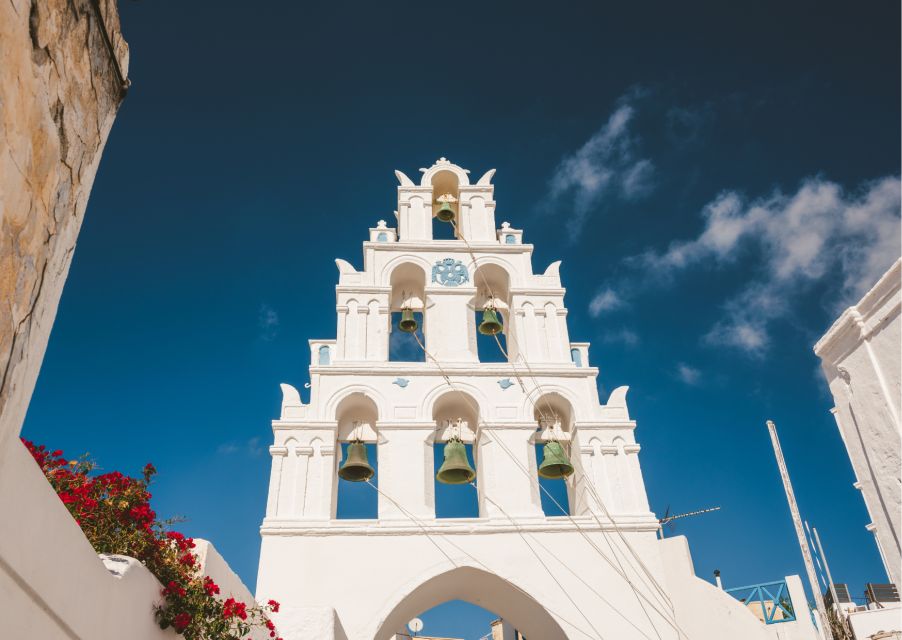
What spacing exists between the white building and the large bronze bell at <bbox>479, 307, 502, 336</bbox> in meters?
7.89

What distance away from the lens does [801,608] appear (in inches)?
353

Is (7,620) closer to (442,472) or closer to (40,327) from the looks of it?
(40,327)

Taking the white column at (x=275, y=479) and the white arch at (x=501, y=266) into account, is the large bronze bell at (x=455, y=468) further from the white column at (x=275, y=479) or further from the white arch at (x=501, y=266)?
the white arch at (x=501, y=266)

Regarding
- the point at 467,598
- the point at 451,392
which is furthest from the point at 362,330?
the point at 467,598

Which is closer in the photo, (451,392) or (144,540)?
(144,540)

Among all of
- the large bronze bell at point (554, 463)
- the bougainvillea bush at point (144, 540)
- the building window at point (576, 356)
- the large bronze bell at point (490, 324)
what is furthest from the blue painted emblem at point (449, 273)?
the bougainvillea bush at point (144, 540)

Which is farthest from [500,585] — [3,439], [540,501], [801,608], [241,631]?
[3,439]

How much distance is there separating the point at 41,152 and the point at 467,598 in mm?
8586

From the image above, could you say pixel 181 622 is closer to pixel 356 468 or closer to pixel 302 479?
pixel 302 479

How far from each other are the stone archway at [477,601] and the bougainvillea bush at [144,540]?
3790 mm

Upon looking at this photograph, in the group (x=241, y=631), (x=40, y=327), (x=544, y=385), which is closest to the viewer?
(x=40, y=327)

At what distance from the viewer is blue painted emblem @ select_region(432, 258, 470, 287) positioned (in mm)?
11461

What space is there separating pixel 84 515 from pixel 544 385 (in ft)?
22.6

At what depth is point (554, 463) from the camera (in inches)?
384
